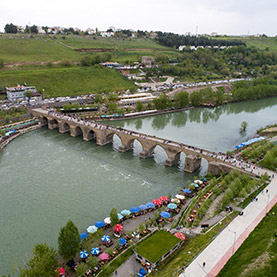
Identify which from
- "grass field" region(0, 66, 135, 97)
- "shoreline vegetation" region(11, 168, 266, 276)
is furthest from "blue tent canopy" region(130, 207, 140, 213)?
"grass field" region(0, 66, 135, 97)

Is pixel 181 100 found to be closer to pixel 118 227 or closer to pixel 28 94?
pixel 28 94

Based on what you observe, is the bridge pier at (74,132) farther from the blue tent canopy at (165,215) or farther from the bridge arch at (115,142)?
the blue tent canopy at (165,215)

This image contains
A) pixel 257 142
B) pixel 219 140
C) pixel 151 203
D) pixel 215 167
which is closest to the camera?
pixel 151 203

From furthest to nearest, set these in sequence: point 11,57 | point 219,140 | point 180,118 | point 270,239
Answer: point 11,57, point 180,118, point 219,140, point 270,239

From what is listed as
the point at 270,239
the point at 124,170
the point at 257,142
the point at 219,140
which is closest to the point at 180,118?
the point at 219,140

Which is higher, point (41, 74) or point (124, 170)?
point (41, 74)

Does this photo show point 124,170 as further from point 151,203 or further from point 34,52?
point 34,52
